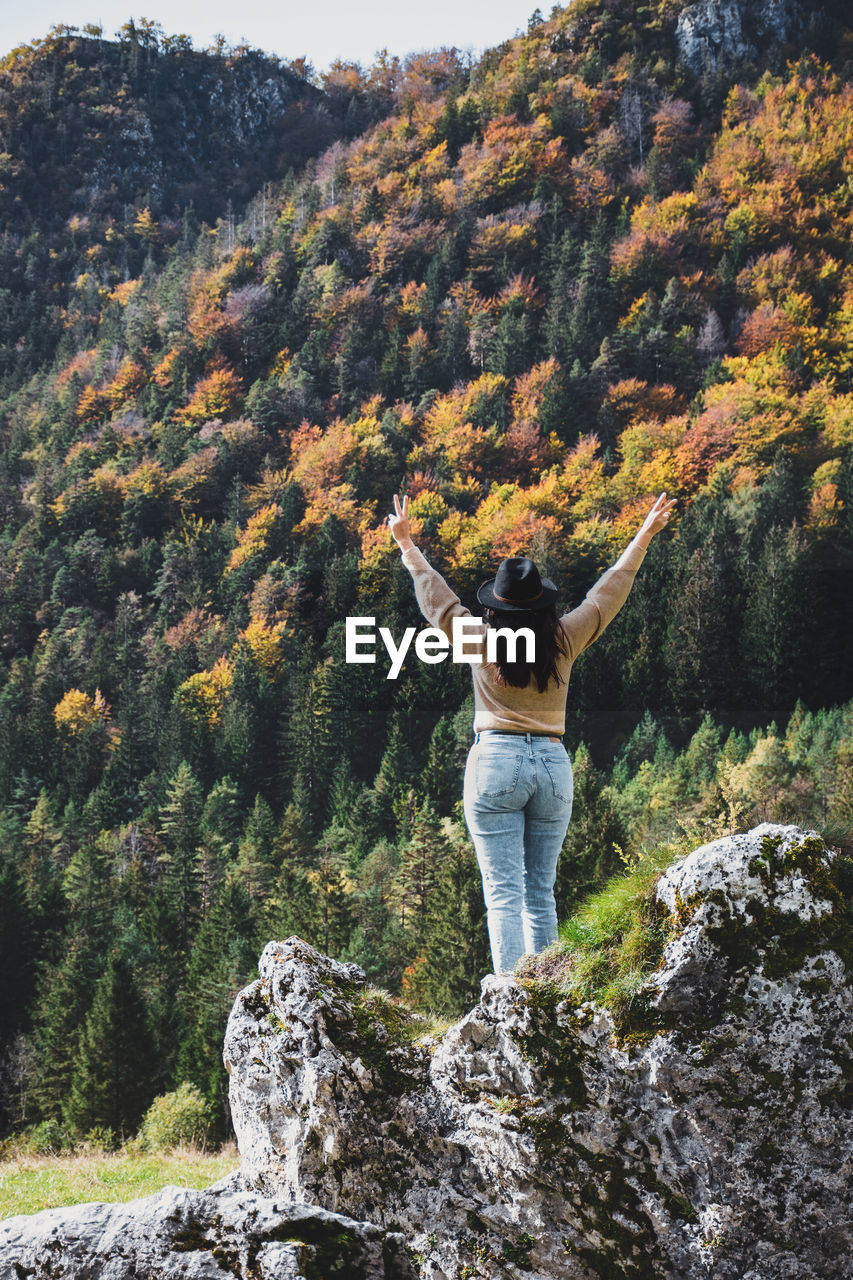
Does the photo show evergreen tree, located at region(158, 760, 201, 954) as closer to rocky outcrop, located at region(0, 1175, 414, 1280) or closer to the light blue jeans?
the light blue jeans

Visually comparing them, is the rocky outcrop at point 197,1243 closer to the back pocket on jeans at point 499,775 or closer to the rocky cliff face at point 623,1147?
the rocky cliff face at point 623,1147

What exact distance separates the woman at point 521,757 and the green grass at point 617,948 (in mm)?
416

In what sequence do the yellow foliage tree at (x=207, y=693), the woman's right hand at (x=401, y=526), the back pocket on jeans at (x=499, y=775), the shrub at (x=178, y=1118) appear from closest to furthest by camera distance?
1. the back pocket on jeans at (x=499, y=775)
2. the woman's right hand at (x=401, y=526)
3. the shrub at (x=178, y=1118)
4. the yellow foliage tree at (x=207, y=693)

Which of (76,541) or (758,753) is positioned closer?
(758,753)

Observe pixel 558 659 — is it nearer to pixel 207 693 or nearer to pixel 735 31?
pixel 207 693

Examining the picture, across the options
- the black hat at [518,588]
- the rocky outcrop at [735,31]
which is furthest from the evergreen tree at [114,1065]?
the rocky outcrop at [735,31]

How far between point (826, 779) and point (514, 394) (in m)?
66.0

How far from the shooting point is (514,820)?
16.4 ft

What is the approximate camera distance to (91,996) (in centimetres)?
4762

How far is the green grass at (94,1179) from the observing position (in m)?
7.93

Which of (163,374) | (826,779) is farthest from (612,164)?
(826,779)

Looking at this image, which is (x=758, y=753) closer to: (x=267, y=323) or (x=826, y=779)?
(x=826, y=779)

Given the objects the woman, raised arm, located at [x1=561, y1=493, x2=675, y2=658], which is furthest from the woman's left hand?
the woman

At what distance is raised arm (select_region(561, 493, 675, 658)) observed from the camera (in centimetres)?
525
